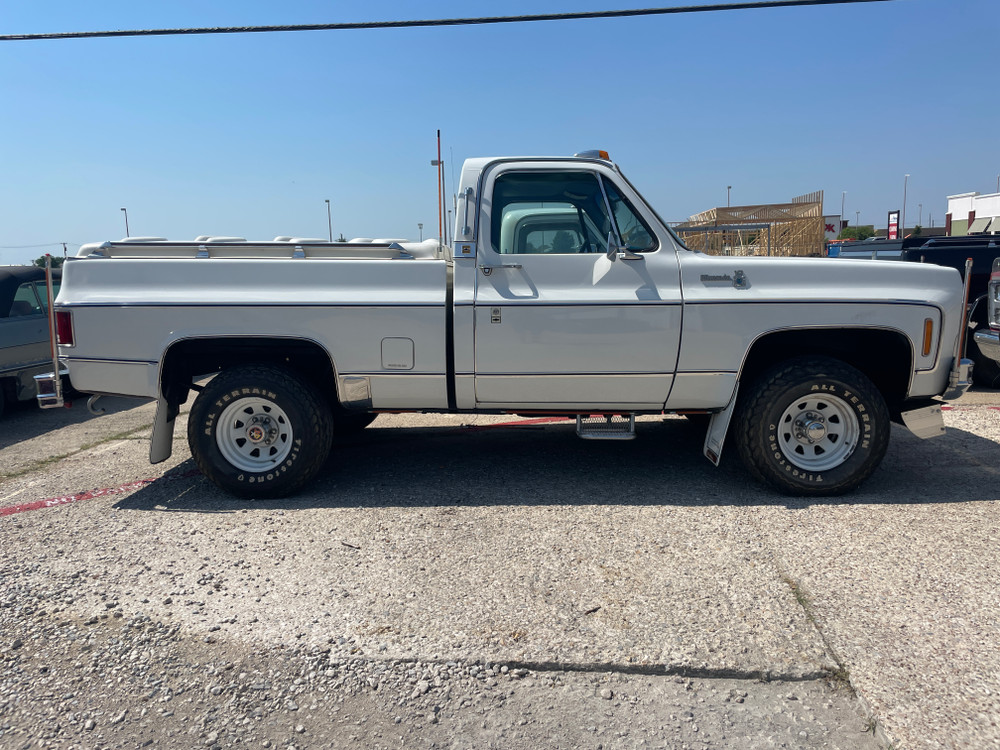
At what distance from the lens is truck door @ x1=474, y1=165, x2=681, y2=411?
4469 millimetres

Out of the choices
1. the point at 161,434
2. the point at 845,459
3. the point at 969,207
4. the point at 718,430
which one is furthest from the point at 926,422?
the point at 969,207

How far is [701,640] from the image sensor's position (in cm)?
297

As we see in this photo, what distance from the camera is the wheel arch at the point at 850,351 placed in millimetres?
4617

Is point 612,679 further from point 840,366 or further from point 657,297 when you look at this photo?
point 840,366

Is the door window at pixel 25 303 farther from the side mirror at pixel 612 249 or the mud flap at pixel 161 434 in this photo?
the side mirror at pixel 612 249

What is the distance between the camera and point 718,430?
15.4 feet

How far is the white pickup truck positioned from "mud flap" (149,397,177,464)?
2cm

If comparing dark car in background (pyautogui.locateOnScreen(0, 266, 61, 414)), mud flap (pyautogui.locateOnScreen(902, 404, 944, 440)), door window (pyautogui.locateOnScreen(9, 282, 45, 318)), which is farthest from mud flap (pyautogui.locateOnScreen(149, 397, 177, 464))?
mud flap (pyautogui.locateOnScreen(902, 404, 944, 440))

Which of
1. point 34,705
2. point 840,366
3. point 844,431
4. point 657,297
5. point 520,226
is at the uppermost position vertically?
point 520,226

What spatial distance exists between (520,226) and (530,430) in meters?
2.44

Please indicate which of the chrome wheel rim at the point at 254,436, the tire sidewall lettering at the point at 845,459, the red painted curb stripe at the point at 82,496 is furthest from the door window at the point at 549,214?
the red painted curb stripe at the point at 82,496

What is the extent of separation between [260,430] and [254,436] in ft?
0.18

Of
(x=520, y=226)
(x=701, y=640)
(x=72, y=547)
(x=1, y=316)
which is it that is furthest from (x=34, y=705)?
(x=1, y=316)

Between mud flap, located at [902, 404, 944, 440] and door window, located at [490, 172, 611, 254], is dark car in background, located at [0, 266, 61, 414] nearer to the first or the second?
door window, located at [490, 172, 611, 254]
